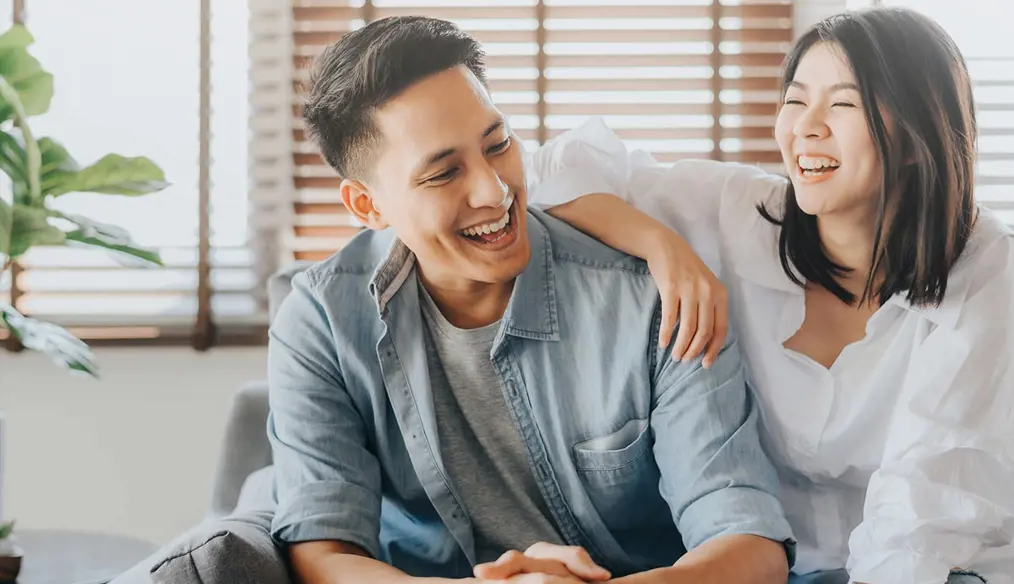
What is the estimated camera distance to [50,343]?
1758mm

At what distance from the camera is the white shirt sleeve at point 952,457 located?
1.17m

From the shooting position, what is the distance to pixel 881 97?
128 centimetres

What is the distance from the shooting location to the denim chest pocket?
4.29ft

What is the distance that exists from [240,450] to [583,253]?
2.75ft

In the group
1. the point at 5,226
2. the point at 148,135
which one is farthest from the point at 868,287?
the point at 148,135

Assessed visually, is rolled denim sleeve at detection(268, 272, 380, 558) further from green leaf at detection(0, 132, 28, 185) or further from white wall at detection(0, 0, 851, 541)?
white wall at detection(0, 0, 851, 541)

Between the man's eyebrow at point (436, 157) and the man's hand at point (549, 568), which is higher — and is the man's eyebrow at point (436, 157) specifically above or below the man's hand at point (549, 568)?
above

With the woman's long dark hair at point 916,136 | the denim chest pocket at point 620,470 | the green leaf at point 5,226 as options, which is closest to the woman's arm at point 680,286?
the denim chest pocket at point 620,470

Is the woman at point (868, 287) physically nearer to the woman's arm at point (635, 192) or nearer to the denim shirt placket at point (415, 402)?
the woman's arm at point (635, 192)

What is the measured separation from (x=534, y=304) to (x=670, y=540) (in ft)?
1.34

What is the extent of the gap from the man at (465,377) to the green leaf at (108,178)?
0.59 metres

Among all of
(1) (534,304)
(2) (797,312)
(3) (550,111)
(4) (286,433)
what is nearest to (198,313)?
(3) (550,111)

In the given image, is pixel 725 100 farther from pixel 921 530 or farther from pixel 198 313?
pixel 921 530

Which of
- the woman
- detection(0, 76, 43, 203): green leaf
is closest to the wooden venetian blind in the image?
detection(0, 76, 43, 203): green leaf
